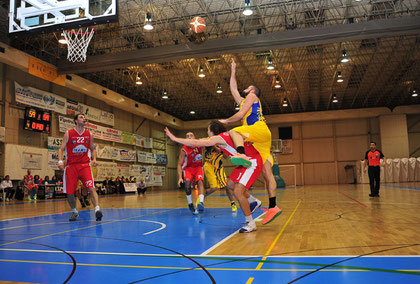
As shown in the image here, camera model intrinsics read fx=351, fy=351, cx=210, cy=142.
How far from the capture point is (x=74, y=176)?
6.77 metres

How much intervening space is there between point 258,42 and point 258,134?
44.2 feet

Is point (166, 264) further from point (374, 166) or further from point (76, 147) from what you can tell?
point (374, 166)

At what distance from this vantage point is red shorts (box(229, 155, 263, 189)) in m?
4.76

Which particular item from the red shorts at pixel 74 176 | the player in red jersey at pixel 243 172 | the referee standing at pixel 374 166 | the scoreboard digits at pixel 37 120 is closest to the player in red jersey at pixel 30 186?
the scoreboard digits at pixel 37 120

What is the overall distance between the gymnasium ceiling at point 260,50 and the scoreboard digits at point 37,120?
2.74m

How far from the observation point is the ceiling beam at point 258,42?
16.0 meters

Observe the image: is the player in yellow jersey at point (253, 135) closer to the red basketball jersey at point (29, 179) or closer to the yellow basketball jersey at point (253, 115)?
the yellow basketball jersey at point (253, 115)

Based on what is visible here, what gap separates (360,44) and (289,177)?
16.5 meters

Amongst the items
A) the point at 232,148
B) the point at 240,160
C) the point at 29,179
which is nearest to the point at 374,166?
the point at 232,148

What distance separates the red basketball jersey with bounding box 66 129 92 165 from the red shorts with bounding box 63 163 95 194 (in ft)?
0.33

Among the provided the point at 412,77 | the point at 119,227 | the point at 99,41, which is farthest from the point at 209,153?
the point at 412,77

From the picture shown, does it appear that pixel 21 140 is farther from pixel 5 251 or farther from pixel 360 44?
pixel 360 44

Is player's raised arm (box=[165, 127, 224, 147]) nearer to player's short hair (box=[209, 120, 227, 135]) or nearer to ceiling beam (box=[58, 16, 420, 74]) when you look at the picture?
player's short hair (box=[209, 120, 227, 135])

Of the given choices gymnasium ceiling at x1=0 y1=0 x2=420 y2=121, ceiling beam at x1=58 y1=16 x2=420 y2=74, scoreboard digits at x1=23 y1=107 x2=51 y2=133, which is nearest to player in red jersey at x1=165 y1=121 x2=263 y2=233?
gymnasium ceiling at x1=0 y1=0 x2=420 y2=121
